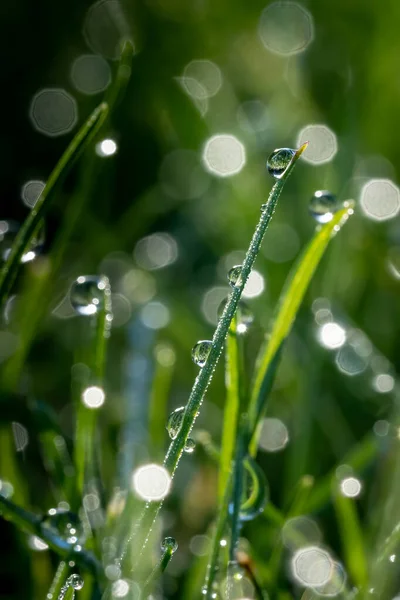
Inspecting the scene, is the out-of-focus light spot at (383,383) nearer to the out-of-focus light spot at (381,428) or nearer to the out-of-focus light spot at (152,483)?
the out-of-focus light spot at (381,428)

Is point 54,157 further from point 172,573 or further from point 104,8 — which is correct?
point 172,573

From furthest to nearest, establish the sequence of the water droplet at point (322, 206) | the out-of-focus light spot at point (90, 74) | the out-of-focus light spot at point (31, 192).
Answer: the out-of-focus light spot at point (90, 74) < the out-of-focus light spot at point (31, 192) < the water droplet at point (322, 206)

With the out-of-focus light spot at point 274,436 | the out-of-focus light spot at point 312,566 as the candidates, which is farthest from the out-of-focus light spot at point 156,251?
the out-of-focus light spot at point 312,566

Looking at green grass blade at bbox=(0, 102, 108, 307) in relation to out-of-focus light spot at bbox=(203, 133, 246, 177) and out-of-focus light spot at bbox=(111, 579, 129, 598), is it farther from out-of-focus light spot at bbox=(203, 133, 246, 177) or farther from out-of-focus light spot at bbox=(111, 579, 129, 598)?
out-of-focus light spot at bbox=(203, 133, 246, 177)

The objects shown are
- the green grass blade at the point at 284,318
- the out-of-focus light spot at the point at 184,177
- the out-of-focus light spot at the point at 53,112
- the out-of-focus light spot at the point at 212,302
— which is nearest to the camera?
the green grass blade at the point at 284,318

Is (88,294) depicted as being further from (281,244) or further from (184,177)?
(184,177)

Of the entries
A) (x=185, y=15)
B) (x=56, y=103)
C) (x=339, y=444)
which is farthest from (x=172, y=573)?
(x=185, y=15)

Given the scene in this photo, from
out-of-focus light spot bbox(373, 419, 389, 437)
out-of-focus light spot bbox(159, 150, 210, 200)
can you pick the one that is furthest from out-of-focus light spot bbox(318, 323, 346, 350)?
out-of-focus light spot bbox(159, 150, 210, 200)

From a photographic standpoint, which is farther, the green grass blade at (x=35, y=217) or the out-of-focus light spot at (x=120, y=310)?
the out-of-focus light spot at (x=120, y=310)
